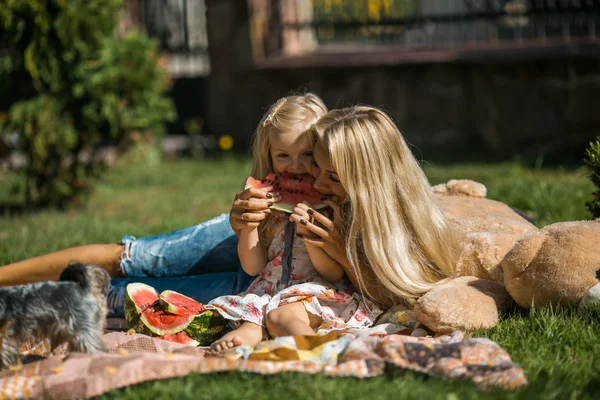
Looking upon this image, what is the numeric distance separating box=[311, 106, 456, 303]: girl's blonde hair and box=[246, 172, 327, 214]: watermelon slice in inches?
9.5

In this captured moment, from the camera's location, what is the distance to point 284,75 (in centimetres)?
1112

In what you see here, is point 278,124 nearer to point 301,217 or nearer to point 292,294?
point 301,217

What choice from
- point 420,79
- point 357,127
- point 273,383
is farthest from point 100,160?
point 273,383

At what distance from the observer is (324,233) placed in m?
3.80

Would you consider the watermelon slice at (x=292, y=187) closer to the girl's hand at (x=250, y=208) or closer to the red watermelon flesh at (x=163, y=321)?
the girl's hand at (x=250, y=208)

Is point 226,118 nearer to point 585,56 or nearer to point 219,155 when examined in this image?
point 219,155

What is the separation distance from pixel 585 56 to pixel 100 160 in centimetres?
582

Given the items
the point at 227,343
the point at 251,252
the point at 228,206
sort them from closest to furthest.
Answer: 1. the point at 227,343
2. the point at 251,252
3. the point at 228,206

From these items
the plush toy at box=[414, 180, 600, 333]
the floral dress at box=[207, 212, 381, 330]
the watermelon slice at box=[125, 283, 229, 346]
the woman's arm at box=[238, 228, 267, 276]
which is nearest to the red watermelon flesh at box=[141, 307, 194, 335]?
the watermelon slice at box=[125, 283, 229, 346]

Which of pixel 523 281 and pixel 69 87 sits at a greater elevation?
pixel 69 87

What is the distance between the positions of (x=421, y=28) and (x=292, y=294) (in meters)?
7.32

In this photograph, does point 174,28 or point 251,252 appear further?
point 174,28

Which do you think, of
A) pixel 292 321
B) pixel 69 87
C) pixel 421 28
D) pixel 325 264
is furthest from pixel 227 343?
pixel 421 28

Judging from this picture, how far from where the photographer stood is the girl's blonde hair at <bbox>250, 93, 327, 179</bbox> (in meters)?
4.05
